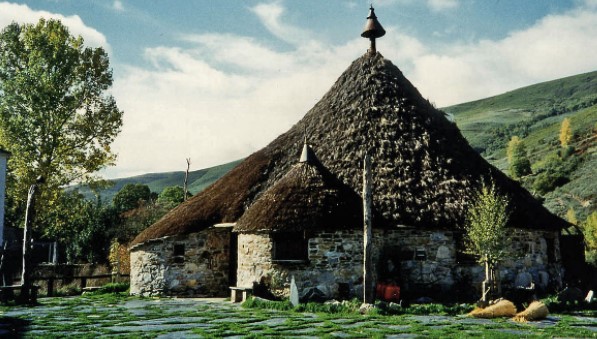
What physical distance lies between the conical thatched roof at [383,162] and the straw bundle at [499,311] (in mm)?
4502

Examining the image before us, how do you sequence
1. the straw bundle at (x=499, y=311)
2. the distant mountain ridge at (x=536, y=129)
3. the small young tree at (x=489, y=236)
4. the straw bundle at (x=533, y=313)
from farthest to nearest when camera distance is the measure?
the distant mountain ridge at (x=536, y=129)
the small young tree at (x=489, y=236)
the straw bundle at (x=499, y=311)
the straw bundle at (x=533, y=313)

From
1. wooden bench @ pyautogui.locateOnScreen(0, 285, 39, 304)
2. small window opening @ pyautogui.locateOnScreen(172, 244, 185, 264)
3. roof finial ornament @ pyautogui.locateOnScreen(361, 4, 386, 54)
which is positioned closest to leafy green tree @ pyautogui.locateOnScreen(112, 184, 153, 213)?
small window opening @ pyautogui.locateOnScreen(172, 244, 185, 264)

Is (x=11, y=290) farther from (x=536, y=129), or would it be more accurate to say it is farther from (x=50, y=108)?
(x=536, y=129)

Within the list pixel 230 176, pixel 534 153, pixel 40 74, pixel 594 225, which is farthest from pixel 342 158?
pixel 534 153

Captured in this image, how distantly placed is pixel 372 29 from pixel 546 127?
91.2m

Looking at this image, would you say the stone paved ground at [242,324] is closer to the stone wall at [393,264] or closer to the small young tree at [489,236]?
the stone wall at [393,264]

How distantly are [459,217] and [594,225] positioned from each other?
80.5 feet

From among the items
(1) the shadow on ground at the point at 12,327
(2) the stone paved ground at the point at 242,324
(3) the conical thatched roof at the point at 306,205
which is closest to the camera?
(1) the shadow on ground at the point at 12,327

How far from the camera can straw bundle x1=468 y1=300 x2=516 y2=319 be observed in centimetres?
1388

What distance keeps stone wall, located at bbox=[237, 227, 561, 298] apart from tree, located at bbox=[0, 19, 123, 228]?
10620 mm

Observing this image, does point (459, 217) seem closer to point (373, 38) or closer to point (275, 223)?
point (275, 223)

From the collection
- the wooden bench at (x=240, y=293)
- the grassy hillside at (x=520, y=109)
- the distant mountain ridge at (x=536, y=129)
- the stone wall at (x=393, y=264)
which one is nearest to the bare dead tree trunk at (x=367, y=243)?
the stone wall at (x=393, y=264)

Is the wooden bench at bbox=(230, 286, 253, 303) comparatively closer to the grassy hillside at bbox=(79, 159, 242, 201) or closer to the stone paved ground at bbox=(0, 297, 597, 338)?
the stone paved ground at bbox=(0, 297, 597, 338)

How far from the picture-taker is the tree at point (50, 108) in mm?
23891
